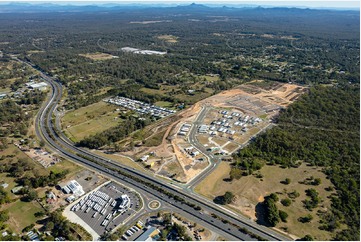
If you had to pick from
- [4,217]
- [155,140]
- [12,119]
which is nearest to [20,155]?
[4,217]

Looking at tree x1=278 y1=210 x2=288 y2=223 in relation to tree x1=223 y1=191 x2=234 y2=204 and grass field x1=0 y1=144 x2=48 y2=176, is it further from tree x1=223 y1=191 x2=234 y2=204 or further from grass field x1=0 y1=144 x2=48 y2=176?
grass field x1=0 y1=144 x2=48 y2=176

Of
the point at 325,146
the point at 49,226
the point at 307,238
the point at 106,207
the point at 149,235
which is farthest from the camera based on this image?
Answer: the point at 325,146

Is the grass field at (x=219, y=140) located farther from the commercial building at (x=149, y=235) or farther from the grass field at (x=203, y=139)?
the commercial building at (x=149, y=235)

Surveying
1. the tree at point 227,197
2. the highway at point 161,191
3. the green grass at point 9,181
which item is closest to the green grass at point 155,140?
the highway at point 161,191

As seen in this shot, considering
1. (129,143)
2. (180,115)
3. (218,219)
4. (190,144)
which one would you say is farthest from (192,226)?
(180,115)

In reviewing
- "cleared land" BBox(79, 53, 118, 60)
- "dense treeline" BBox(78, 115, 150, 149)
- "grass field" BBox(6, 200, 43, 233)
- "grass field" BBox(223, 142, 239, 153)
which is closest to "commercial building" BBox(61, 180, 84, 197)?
"grass field" BBox(6, 200, 43, 233)

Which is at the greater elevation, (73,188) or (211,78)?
(211,78)

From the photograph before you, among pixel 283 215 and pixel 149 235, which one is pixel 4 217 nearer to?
pixel 149 235
